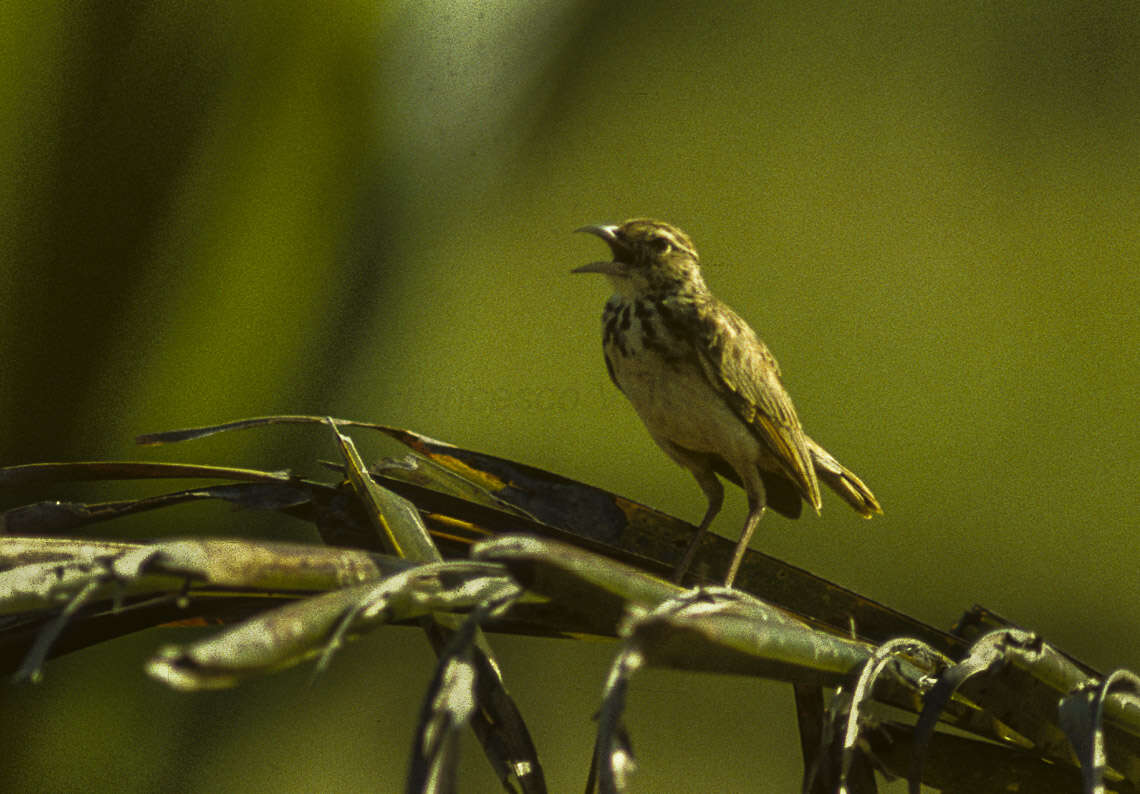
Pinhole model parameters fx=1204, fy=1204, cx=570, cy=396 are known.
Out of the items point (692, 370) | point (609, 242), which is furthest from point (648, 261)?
point (692, 370)

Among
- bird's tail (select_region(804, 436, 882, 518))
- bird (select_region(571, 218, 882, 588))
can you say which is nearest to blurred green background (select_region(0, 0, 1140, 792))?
bird's tail (select_region(804, 436, 882, 518))

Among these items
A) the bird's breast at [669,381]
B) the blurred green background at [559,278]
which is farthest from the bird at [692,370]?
the blurred green background at [559,278]

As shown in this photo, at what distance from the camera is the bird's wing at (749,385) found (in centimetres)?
196

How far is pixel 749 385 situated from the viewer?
200 centimetres

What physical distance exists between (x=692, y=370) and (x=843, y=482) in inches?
14.7

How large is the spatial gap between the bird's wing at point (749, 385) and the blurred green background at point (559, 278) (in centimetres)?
105

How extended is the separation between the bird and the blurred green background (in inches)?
39.8

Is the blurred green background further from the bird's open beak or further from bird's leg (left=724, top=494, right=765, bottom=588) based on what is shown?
the bird's open beak

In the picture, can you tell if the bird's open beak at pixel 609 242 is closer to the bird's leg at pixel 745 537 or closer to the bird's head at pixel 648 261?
the bird's head at pixel 648 261

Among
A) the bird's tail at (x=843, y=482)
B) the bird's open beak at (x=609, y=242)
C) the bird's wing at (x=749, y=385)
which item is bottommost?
the bird's tail at (x=843, y=482)

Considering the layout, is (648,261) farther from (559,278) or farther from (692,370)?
(559,278)

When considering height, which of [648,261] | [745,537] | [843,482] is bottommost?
[745,537]

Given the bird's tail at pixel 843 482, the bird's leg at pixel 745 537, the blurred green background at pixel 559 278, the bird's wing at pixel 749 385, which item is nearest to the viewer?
the bird's leg at pixel 745 537

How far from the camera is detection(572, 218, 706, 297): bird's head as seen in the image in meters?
2.06
